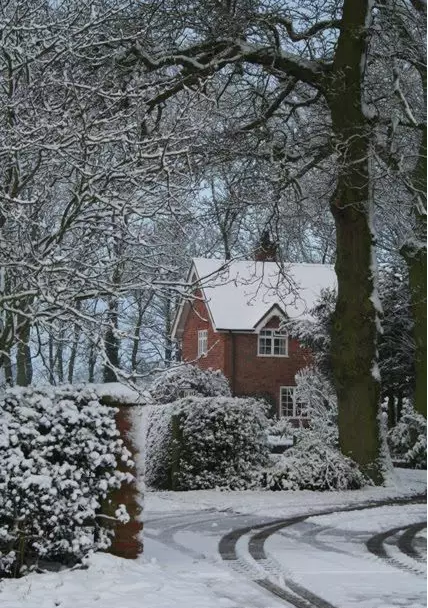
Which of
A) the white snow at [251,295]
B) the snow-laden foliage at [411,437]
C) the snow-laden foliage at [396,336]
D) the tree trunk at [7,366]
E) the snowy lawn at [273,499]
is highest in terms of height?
the white snow at [251,295]

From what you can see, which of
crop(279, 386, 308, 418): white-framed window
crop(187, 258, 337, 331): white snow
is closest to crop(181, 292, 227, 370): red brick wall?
crop(187, 258, 337, 331): white snow

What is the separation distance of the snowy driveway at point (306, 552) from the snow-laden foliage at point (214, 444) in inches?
140

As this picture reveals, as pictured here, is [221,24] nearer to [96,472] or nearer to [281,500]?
[281,500]

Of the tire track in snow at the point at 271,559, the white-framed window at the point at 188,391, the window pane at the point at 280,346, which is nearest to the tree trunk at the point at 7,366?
the tire track in snow at the point at 271,559

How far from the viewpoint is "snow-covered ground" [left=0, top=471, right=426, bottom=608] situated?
7.09 meters

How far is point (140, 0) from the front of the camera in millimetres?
14234

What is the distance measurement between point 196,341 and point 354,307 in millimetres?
23340

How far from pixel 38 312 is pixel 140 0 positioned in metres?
7.61

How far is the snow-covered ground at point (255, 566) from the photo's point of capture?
23.2 feet

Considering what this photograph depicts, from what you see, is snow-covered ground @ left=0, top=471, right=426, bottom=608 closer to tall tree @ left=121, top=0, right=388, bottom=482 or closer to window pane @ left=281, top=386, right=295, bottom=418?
tall tree @ left=121, top=0, right=388, bottom=482

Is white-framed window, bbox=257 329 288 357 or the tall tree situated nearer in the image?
the tall tree

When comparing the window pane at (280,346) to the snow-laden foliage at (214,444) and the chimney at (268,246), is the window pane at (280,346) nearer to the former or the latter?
the chimney at (268,246)

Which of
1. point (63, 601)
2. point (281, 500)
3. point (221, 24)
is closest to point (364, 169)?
point (221, 24)

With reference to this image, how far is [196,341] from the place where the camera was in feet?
131
